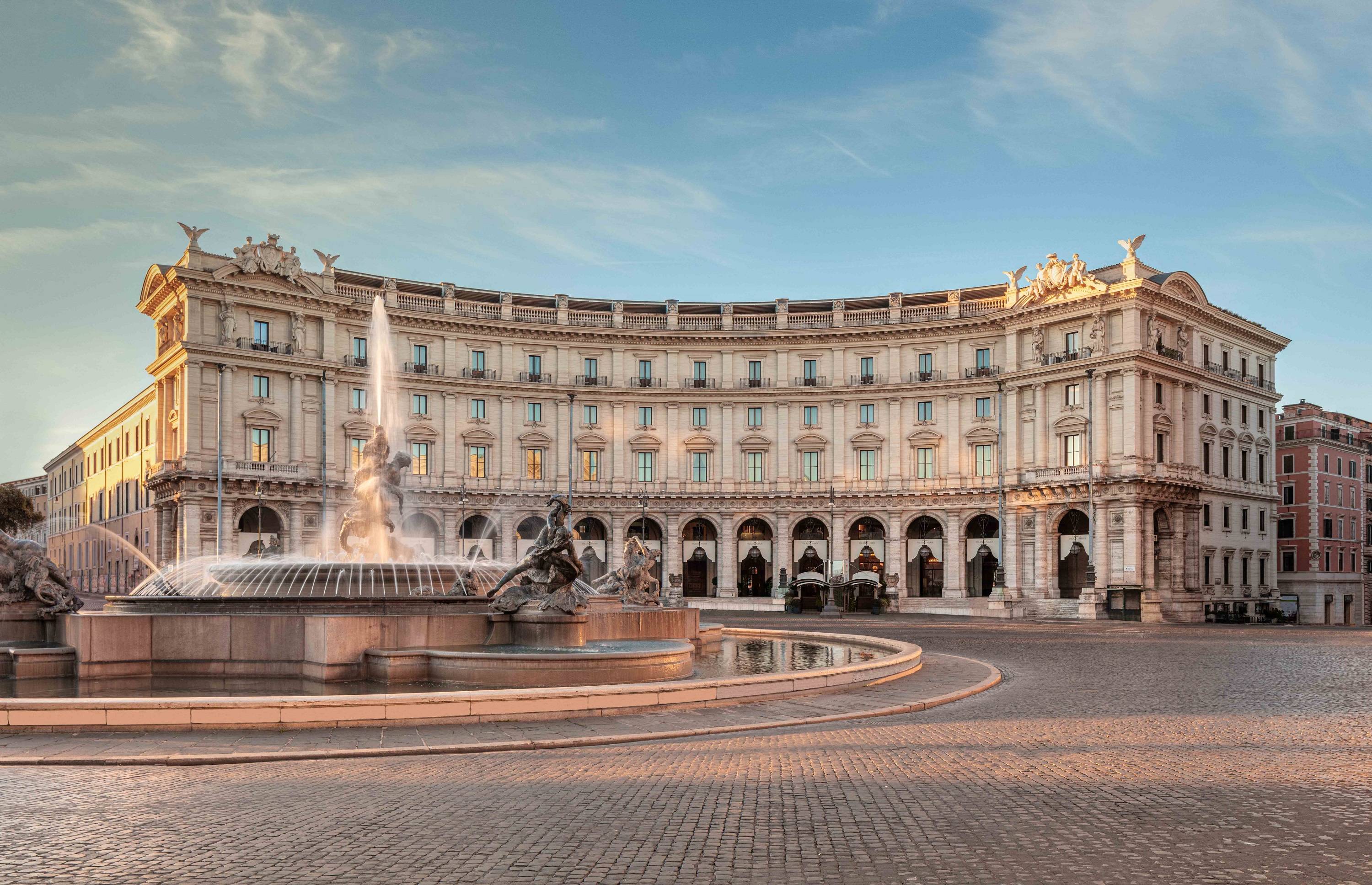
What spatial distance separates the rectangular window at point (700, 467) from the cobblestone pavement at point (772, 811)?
65.2 meters

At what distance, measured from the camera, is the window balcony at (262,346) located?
228ft

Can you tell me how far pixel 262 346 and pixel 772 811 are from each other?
67.8 metres

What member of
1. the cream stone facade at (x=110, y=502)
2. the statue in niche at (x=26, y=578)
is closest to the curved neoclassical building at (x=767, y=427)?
the cream stone facade at (x=110, y=502)

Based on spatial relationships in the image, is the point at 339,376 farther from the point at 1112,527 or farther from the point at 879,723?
the point at 879,723

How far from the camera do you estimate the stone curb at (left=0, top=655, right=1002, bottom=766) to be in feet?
38.2

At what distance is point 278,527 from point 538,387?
20.4m

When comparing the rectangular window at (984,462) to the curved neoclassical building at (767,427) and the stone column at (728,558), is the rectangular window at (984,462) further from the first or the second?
the stone column at (728,558)

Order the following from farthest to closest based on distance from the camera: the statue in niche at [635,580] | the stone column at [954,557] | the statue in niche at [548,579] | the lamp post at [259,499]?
1. the stone column at [954,557]
2. the lamp post at [259,499]
3. the statue in niche at [635,580]
4. the statue in niche at [548,579]

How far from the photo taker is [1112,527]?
66.8 meters

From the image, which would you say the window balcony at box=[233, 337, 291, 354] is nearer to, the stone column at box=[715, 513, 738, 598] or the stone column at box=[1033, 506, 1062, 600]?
the stone column at box=[715, 513, 738, 598]

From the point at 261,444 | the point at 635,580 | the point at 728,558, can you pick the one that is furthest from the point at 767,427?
the point at 635,580

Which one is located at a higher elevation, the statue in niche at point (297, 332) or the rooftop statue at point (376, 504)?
the statue in niche at point (297, 332)

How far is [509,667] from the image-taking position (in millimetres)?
16203

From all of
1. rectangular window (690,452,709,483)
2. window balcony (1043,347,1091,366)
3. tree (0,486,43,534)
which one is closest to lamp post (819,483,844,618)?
rectangular window (690,452,709,483)
